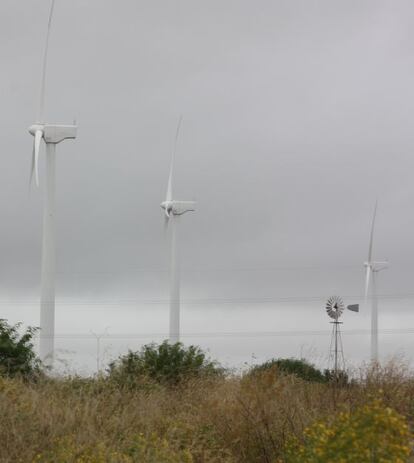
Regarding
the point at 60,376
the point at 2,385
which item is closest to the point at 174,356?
the point at 60,376

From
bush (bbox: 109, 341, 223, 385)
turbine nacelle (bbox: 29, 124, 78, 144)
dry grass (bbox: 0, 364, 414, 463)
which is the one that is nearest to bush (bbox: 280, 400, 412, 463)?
dry grass (bbox: 0, 364, 414, 463)

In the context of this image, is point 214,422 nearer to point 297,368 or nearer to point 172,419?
point 172,419

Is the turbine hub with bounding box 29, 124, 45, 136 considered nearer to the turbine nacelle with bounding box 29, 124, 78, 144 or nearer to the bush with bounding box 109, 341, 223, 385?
the turbine nacelle with bounding box 29, 124, 78, 144

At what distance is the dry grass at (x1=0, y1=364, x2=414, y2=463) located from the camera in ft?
54.0

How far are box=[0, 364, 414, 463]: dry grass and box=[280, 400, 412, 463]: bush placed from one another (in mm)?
3740

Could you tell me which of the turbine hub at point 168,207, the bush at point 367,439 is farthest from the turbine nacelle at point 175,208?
the bush at point 367,439

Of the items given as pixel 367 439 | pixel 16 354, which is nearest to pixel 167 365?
pixel 16 354

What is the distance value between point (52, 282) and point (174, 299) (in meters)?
9.64

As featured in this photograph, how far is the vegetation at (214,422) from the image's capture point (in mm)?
12406

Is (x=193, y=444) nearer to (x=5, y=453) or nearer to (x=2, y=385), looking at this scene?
(x=5, y=453)

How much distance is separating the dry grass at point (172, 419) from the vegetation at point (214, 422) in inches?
1.0

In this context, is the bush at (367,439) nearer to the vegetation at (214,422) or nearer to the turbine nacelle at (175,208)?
the vegetation at (214,422)

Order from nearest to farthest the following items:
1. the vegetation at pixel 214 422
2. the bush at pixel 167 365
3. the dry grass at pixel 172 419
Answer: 1. the vegetation at pixel 214 422
2. the dry grass at pixel 172 419
3. the bush at pixel 167 365

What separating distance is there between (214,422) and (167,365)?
1249cm
